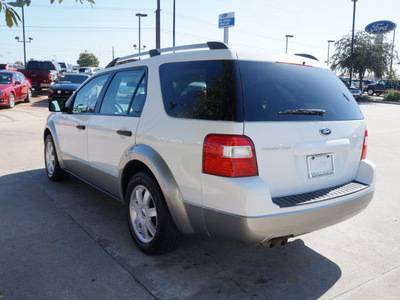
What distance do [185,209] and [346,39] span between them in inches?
1620

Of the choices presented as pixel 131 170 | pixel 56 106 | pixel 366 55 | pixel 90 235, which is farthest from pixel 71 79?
pixel 366 55

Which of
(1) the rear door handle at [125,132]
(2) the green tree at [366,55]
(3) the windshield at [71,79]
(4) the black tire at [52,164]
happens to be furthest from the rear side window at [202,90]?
(2) the green tree at [366,55]

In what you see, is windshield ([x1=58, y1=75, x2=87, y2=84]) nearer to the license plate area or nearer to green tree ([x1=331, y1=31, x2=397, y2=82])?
the license plate area

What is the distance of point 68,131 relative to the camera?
4.88 meters

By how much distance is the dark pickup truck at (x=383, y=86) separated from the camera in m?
40.6

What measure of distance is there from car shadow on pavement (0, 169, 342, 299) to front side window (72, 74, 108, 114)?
4.25 ft

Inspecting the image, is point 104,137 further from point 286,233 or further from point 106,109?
point 286,233

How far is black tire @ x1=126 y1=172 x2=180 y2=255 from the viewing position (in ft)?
10.2

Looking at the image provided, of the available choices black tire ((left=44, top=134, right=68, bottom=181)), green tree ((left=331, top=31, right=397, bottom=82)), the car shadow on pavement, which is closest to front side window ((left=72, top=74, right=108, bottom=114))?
black tire ((left=44, top=134, right=68, bottom=181))

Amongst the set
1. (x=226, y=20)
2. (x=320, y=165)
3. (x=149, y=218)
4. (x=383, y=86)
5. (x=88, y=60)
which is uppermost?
(x=88, y=60)

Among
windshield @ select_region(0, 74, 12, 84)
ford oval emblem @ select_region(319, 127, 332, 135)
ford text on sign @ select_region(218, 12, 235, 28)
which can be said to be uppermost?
ford text on sign @ select_region(218, 12, 235, 28)

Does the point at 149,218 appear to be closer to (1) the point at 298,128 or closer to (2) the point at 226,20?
(1) the point at 298,128

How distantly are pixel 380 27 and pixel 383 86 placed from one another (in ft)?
21.0

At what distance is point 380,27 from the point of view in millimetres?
40750
